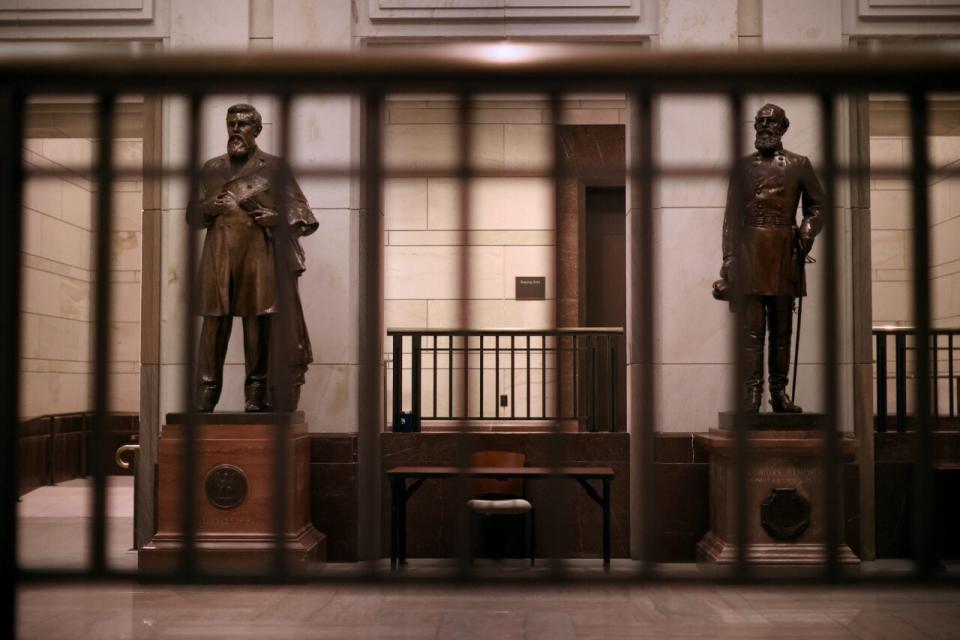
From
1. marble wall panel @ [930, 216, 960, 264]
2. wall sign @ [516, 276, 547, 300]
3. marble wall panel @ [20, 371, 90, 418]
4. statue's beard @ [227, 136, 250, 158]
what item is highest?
statue's beard @ [227, 136, 250, 158]

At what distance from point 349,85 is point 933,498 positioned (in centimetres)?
144

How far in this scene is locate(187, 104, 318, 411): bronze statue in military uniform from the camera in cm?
545

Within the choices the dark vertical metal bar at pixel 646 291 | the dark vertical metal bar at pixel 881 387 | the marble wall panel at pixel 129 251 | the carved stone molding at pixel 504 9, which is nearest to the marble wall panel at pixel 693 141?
the carved stone molding at pixel 504 9

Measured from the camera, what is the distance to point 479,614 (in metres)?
4.70

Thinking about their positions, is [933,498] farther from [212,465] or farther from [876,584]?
[212,465]

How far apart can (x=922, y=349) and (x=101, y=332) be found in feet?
5.73

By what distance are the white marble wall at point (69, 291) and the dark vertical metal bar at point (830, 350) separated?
9.76m

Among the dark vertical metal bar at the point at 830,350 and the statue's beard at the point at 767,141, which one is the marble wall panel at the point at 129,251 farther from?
the dark vertical metal bar at the point at 830,350

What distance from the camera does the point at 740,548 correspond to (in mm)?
1984

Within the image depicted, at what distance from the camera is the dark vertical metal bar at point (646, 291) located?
1.93m

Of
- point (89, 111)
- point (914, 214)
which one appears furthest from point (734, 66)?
point (89, 111)

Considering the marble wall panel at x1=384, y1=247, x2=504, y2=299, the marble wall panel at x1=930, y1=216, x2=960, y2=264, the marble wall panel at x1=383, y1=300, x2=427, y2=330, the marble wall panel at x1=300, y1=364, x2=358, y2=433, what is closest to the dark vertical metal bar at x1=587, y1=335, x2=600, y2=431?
the marble wall panel at x1=300, y1=364, x2=358, y2=433

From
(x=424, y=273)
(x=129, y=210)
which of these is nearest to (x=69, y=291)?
(x=129, y=210)

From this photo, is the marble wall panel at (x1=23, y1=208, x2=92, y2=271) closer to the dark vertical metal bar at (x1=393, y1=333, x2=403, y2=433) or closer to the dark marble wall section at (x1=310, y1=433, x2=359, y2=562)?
the dark vertical metal bar at (x1=393, y1=333, x2=403, y2=433)
